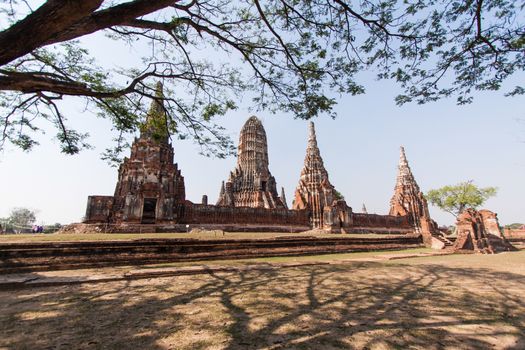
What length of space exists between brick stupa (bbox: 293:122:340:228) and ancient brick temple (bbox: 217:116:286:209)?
23.1ft

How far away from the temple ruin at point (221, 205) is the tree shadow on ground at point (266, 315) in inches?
214

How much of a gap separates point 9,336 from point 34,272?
12.1 feet

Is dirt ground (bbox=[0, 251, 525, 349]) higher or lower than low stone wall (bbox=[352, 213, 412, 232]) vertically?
lower

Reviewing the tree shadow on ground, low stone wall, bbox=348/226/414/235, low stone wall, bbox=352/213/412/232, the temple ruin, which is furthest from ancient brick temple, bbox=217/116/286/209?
the tree shadow on ground

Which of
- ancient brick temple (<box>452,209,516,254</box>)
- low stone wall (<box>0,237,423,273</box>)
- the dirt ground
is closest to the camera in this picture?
the dirt ground

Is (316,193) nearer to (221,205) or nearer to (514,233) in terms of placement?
(221,205)

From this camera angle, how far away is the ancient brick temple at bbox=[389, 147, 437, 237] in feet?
93.4

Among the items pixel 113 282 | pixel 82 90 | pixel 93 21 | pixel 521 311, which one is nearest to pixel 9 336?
pixel 113 282

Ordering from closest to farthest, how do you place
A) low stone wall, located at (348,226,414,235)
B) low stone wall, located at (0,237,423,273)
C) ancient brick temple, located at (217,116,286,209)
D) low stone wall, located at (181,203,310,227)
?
low stone wall, located at (0,237,423,273) < low stone wall, located at (181,203,310,227) < low stone wall, located at (348,226,414,235) < ancient brick temple, located at (217,116,286,209)

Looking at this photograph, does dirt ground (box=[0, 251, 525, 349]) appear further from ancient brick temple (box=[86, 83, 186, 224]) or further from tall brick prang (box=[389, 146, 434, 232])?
tall brick prang (box=[389, 146, 434, 232])

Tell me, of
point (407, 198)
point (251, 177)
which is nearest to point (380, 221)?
point (407, 198)

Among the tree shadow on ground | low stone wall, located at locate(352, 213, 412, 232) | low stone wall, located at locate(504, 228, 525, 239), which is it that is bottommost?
low stone wall, located at locate(504, 228, 525, 239)

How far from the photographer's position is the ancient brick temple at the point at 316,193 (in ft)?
72.6

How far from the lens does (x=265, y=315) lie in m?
2.38
